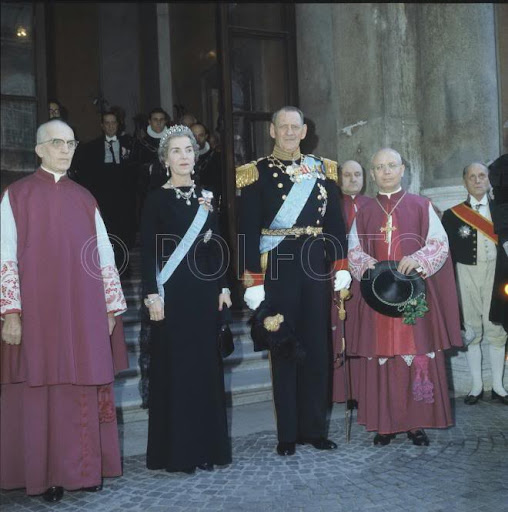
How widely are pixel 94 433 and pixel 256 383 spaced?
2.32 m

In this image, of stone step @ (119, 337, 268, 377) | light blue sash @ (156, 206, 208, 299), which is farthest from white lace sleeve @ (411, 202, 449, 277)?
stone step @ (119, 337, 268, 377)

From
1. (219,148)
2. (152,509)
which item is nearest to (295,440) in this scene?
(152,509)

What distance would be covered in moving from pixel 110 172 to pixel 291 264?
4.31m

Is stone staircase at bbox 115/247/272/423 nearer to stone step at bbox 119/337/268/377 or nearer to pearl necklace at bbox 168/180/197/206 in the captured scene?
stone step at bbox 119/337/268/377

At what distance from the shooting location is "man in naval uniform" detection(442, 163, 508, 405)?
17.5 feet

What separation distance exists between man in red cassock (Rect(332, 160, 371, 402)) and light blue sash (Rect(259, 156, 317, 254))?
91 cm

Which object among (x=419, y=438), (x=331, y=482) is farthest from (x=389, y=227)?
(x=331, y=482)

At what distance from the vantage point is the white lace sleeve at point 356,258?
4.29 m

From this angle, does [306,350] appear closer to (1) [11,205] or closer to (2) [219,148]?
(1) [11,205]

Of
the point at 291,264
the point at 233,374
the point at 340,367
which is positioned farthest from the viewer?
the point at 233,374

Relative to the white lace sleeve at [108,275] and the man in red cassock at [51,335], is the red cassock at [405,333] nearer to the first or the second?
the white lace sleeve at [108,275]

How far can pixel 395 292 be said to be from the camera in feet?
13.5

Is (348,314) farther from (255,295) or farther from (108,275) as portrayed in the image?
(108,275)

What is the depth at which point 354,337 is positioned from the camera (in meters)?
4.48
